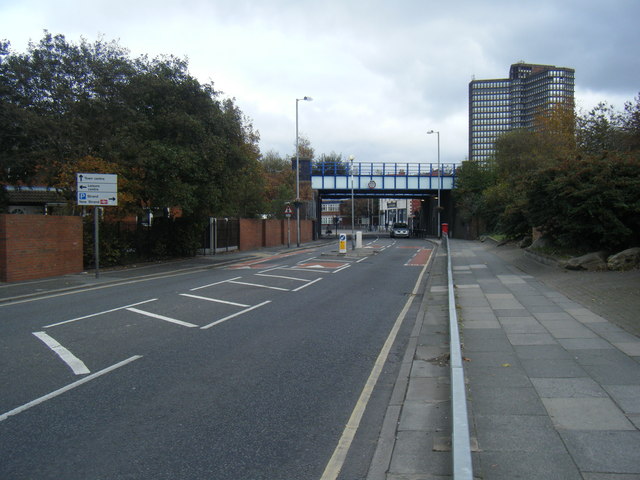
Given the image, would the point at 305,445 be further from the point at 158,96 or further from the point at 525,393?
the point at 158,96

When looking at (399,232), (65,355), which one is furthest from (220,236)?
(399,232)

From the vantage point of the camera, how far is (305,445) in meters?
4.12

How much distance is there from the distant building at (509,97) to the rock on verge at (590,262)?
97.7 metres

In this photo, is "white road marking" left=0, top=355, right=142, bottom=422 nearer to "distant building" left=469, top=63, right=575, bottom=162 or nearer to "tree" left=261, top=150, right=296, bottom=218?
"tree" left=261, top=150, right=296, bottom=218

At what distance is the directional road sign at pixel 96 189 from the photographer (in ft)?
51.7

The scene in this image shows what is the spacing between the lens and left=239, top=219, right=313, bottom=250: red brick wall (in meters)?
32.4

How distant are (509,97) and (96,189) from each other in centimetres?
14886

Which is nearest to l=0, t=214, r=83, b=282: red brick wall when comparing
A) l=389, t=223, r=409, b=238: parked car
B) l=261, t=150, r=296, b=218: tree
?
l=261, t=150, r=296, b=218: tree

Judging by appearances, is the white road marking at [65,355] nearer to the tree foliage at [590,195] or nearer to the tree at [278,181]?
the tree foliage at [590,195]

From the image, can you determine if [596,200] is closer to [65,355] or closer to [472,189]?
[65,355]

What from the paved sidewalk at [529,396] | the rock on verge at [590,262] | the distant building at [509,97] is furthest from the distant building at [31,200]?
the distant building at [509,97]

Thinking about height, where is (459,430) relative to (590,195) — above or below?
below

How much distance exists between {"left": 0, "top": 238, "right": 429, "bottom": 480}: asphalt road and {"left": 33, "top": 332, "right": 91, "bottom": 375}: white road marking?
37 mm

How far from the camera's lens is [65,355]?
681cm
